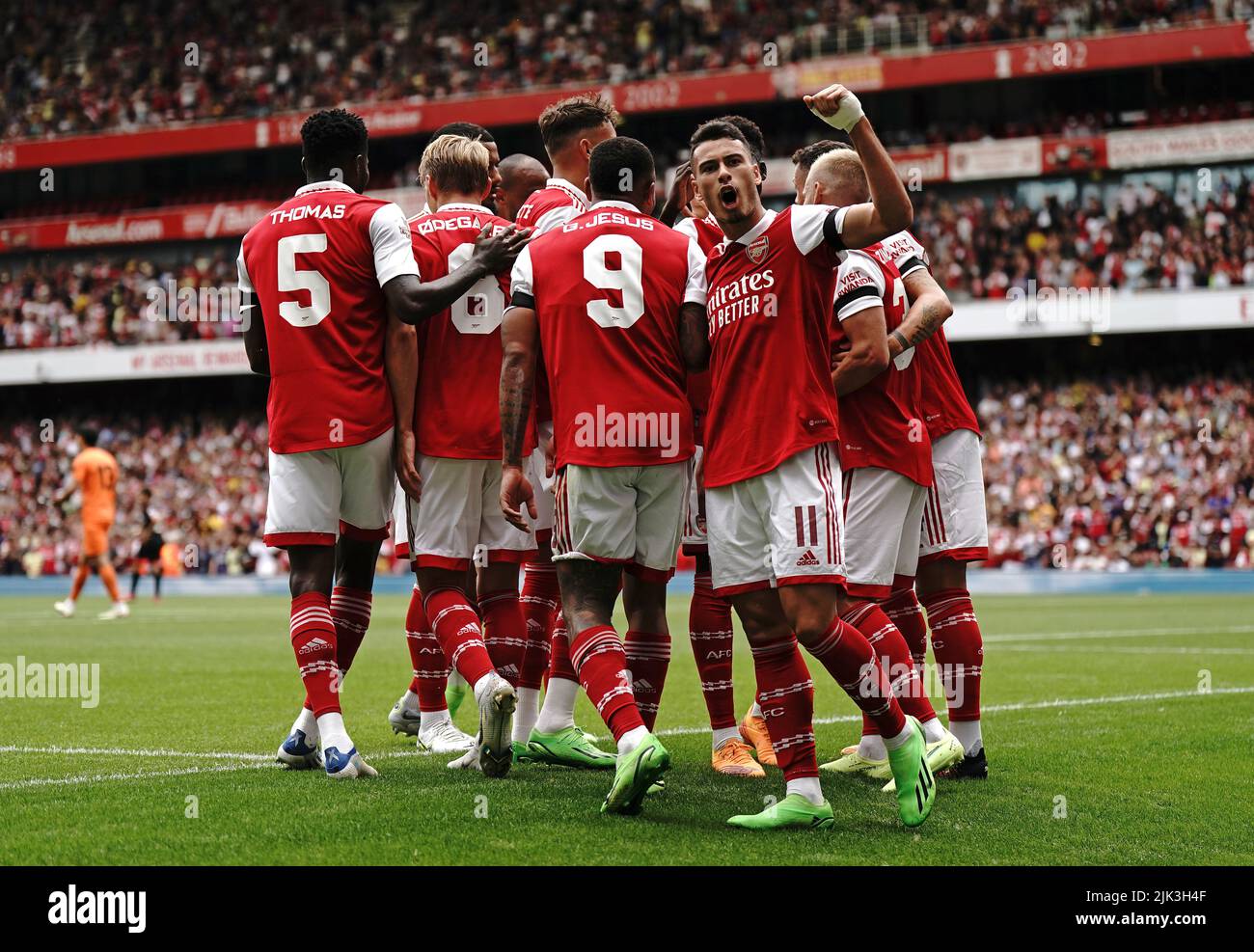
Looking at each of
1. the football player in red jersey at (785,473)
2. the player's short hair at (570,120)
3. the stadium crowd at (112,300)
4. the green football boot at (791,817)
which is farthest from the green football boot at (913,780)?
the stadium crowd at (112,300)

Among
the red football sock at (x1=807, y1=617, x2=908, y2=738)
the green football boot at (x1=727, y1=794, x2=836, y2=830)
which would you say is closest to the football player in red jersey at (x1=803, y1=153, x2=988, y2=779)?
the red football sock at (x1=807, y1=617, x2=908, y2=738)

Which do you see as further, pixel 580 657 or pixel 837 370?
pixel 837 370

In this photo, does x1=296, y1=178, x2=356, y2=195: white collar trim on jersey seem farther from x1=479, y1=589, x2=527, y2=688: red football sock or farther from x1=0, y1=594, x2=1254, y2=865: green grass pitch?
x1=0, y1=594, x2=1254, y2=865: green grass pitch

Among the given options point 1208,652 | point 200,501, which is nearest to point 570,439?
point 1208,652

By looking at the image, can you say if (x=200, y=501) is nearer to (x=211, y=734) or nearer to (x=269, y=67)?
(x=269, y=67)

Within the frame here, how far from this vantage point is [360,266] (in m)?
5.72

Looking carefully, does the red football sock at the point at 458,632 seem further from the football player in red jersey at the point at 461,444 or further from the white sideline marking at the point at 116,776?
the white sideline marking at the point at 116,776

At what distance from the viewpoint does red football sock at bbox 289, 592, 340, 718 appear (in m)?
5.49

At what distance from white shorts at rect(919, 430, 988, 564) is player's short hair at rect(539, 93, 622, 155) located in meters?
2.12

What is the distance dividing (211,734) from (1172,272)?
97.8 feet

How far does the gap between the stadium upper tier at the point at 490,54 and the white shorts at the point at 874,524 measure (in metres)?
30.1

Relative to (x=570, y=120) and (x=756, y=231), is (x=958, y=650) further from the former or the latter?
(x=570, y=120)

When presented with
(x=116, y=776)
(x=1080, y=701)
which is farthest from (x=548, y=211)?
(x=1080, y=701)

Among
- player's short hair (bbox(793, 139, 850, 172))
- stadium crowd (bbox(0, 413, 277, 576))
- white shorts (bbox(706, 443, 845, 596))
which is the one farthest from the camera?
stadium crowd (bbox(0, 413, 277, 576))
